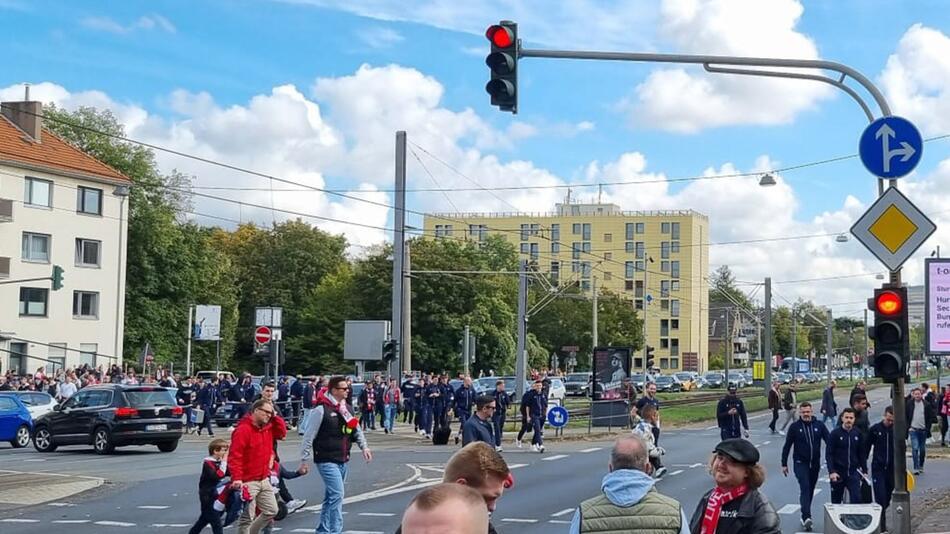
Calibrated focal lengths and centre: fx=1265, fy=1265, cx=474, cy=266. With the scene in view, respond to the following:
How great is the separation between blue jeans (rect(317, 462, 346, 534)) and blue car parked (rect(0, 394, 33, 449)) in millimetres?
20873

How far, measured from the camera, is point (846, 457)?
50.0 ft

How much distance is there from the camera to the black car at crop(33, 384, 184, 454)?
28.5m

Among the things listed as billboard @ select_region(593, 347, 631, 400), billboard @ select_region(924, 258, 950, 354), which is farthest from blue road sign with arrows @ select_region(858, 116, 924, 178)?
billboard @ select_region(593, 347, 631, 400)

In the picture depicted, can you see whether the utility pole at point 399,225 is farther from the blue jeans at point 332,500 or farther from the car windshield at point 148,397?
the blue jeans at point 332,500

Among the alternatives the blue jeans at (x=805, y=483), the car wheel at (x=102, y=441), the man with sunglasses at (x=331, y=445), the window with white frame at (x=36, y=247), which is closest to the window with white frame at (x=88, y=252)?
the window with white frame at (x=36, y=247)

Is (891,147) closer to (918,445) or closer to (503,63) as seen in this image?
(503,63)

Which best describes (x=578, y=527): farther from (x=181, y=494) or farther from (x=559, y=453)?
(x=559, y=453)

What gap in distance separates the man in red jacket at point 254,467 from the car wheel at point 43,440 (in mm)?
19116

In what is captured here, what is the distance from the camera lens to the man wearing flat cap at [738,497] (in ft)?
21.3

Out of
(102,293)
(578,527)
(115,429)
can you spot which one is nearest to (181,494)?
(115,429)

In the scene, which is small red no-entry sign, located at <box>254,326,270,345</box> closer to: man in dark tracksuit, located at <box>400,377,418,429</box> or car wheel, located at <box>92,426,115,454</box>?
man in dark tracksuit, located at <box>400,377,418,429</box>

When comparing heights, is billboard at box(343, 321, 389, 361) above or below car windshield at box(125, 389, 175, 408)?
above

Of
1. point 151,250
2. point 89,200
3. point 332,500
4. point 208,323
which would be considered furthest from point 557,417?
point 151,250

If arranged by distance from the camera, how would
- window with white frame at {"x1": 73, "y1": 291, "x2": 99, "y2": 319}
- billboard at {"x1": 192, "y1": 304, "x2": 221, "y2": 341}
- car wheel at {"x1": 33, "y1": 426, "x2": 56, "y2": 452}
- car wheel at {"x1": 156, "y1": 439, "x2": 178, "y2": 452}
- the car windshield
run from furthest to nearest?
1. billboard at {"x1": 192, "y1": 304, "x2": 221, "y2": 341}
2. window with white frame at {"x1": 73, "y1": 291, "x2": 99, "y2": 319}
3. car wheel at {"x1": 33, "y1": 426, "x2": 56, "y2": 452}
4. car wheel at {"x1": 156, "y1": 439, "x2": 178, "y2": 452}
5. the car windshield
